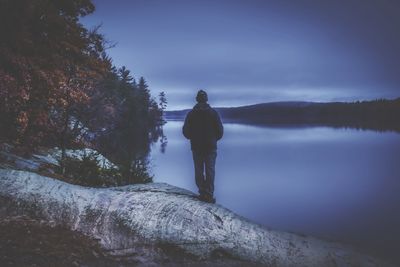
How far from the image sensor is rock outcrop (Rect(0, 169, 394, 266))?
21.8 ft

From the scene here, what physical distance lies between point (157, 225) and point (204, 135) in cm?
219

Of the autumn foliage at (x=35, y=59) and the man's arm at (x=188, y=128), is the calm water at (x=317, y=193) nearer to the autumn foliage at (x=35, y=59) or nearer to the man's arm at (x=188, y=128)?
the man's arm at (x=188, y=128)

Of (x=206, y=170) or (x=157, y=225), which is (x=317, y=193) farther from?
(x=157, y=225)

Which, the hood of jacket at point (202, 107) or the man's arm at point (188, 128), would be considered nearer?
the hood of jacket at point (202, 107)

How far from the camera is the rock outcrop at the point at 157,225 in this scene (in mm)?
6645

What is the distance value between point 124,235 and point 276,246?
9.36 feet

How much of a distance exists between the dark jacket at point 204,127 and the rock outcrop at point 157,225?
133 cm

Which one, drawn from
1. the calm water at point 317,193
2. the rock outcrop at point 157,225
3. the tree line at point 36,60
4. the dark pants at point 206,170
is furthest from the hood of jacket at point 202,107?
the calm water at point 317,193

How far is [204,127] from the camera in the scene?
26.4ft

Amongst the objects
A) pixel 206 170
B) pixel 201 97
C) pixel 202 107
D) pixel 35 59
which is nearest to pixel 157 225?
pixel 206 170

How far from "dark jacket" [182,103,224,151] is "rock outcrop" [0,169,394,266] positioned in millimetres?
1331

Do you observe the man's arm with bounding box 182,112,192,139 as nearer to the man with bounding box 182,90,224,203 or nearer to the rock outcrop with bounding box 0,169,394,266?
the man with bounding box 182,90,224,203

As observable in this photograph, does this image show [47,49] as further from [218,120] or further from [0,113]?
[218,120]

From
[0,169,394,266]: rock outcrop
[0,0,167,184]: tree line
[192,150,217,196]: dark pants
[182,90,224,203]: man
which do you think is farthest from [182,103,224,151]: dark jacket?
[0,0,167,184]: tree line
